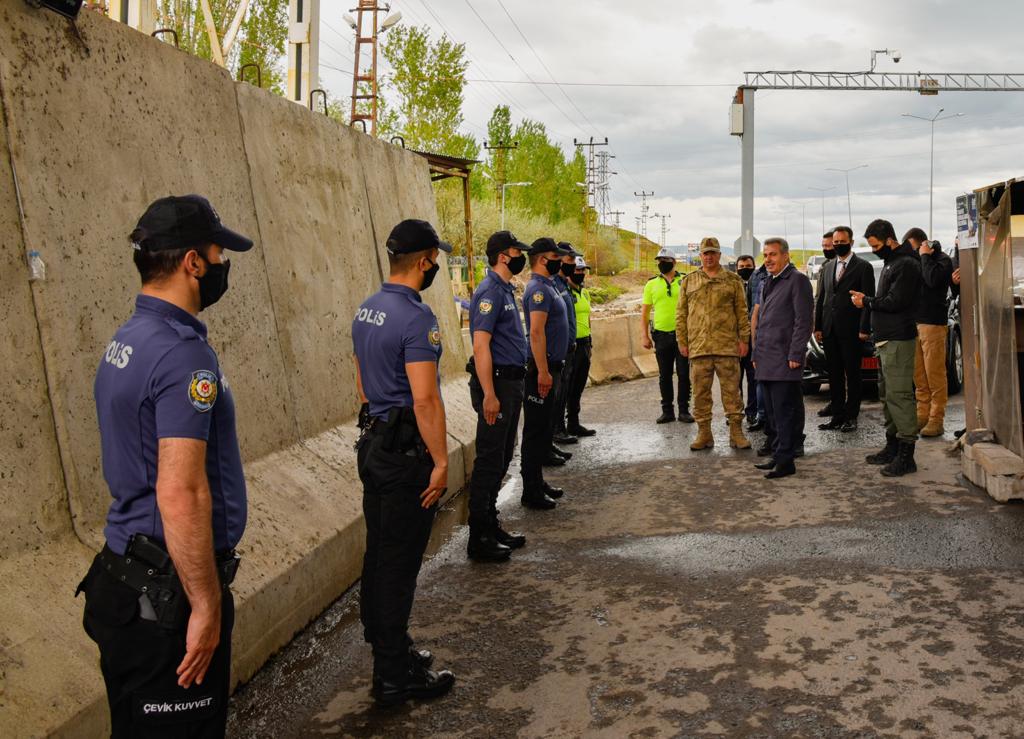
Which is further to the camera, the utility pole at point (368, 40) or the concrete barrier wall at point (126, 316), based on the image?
the utility pole at point (368, 40)

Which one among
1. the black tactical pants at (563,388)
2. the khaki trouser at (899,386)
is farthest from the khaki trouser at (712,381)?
the khaki trouser at (899,386)

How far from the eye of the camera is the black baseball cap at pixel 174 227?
265cm

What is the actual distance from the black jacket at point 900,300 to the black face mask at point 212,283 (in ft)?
22.6

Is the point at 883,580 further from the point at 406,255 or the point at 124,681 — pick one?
the point at 124,681

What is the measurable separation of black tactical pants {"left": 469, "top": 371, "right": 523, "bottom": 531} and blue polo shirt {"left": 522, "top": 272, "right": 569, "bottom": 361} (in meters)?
1.10

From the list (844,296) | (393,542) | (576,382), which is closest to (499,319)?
(393,542)

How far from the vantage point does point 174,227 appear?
265 cm

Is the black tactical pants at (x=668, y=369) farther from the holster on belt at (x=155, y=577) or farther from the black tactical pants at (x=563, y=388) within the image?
the holster on belt at (x=155, y=577)

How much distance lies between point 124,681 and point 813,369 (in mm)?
11343

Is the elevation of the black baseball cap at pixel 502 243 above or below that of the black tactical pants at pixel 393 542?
above

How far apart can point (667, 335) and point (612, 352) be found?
15.6 ft

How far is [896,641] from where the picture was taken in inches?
181

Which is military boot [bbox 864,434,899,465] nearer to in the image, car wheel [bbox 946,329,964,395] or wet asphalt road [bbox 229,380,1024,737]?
wet asphalt road [bbox 229,380,1024,737]

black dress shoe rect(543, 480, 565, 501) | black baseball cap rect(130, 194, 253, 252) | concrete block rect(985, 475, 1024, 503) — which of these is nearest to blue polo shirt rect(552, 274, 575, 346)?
black dress shoe rect(543, 480, 565, 501)
